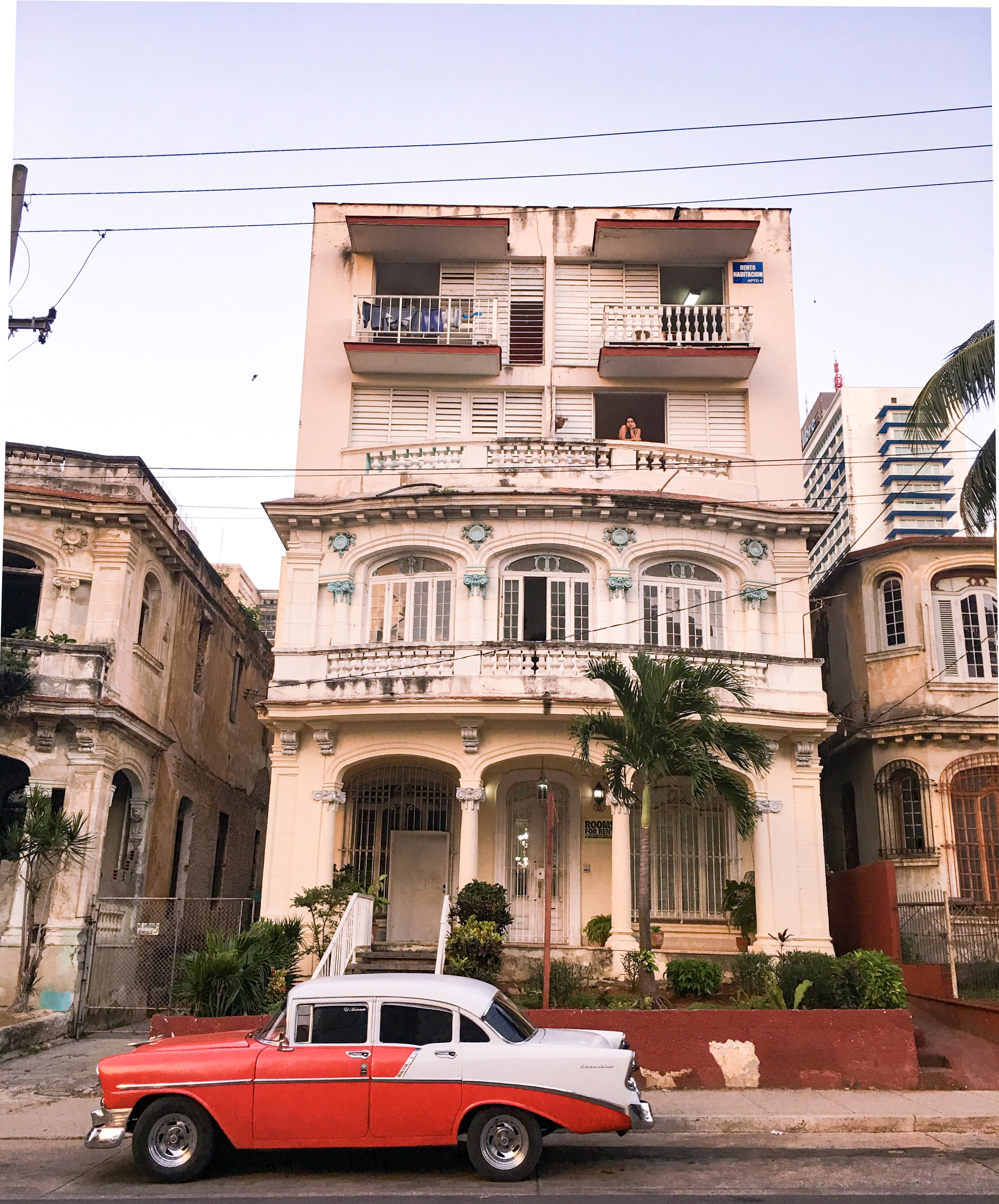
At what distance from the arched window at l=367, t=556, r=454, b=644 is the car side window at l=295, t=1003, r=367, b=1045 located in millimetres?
11030

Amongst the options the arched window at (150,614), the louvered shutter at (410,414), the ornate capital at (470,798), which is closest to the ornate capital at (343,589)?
the louvered shutter at (410,414)

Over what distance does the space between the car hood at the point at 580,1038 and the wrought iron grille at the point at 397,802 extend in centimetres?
1043

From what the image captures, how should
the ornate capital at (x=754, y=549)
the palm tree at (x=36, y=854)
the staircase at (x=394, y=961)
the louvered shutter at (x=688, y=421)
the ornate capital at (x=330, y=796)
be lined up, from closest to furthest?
1. the staircase at (x=394, y=961)
2. the palm tree at (x=36, y=854)
3. the ornate capital at (x=330, y=796)
4. the ornate capital at (x=754, y=549)
5. the louvered shutter at (x=688, y=421)

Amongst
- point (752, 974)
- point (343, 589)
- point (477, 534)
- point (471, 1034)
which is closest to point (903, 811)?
point (752, 974)

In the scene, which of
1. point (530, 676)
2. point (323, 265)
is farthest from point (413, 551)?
point (323, 265)

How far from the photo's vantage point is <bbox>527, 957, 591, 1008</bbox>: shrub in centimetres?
1547

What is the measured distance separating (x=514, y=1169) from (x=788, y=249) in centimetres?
1965

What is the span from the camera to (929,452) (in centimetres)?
9738

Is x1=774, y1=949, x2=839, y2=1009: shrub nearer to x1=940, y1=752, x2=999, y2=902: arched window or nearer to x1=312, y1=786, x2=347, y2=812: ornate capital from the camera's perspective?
x1=940, y1=752, x2=999, y2=902: arched window

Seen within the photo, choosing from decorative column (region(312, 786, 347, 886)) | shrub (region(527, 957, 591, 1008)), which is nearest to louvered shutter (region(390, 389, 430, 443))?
decorative column (region(312, 786, 347, 886))

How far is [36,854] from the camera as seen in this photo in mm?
18078

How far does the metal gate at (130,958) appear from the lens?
18.8m

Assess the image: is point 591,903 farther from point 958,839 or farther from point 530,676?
point 958,839

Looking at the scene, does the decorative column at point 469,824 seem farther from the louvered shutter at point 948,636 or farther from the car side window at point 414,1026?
the louvered shutter at point 948,636
